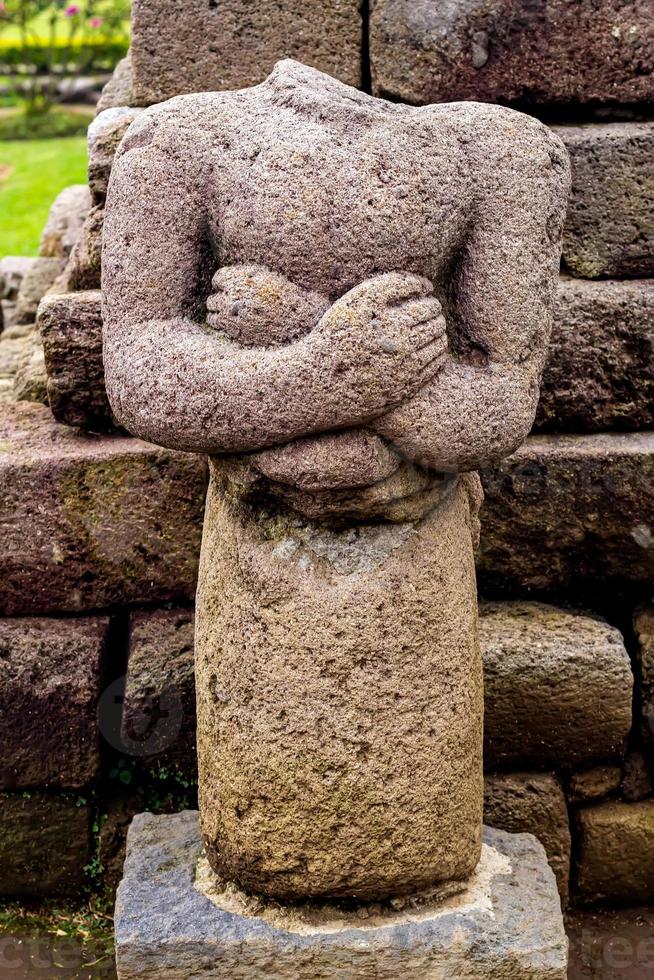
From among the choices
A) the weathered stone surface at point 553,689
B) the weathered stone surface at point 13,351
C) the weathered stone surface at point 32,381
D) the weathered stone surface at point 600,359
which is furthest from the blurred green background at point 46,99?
the weathered stone surface at point 553,689

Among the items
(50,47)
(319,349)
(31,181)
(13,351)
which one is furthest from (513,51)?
(50,47)

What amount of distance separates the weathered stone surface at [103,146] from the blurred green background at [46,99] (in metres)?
6.29

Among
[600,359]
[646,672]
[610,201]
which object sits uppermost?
[610,201]

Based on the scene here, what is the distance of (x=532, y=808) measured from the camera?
10.6 ft

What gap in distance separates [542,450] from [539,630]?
0.44 m

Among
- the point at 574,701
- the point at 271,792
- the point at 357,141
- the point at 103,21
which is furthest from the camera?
the point at 103,21

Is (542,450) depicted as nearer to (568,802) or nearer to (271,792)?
(568,802)

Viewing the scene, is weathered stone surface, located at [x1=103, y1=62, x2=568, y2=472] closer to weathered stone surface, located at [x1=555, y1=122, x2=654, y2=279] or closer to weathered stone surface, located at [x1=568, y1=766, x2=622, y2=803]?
weathered stone surface, located at [x1=555, y1=122, x2=654, y2=279]

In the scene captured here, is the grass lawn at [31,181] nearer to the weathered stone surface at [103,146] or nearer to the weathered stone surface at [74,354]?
the weathered stone surface at [103,146]

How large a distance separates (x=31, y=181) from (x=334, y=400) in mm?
9588

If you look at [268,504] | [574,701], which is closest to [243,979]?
[268,504]

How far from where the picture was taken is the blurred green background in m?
10.7

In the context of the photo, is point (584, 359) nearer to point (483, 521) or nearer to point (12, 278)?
point (483, 521)

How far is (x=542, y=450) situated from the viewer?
3139 millimetres
